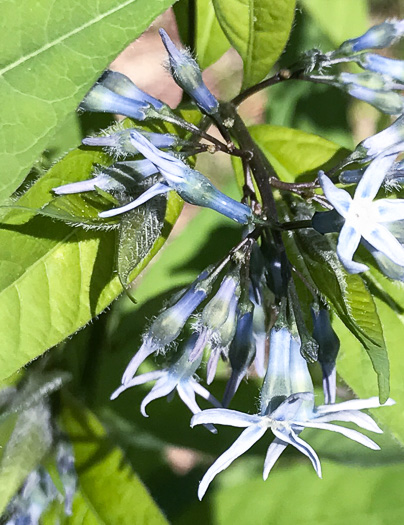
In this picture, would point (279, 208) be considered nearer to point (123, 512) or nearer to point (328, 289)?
point (328, 289)

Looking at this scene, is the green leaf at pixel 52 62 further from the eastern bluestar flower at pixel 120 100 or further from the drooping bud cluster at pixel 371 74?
the drooping bud cluster at pixel 371 74

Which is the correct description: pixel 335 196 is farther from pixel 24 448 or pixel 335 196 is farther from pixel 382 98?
pixel 24 448

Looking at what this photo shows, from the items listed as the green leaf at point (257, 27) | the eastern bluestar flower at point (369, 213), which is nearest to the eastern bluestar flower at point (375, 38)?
the green leaf at point (257, 27)

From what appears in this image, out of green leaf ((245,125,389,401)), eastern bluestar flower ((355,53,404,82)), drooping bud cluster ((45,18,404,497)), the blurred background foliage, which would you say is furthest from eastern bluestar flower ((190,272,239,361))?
the blurred background foliage

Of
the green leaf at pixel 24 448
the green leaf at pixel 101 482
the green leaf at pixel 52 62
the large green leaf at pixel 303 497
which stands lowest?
the large green leaf at pixel 303 497

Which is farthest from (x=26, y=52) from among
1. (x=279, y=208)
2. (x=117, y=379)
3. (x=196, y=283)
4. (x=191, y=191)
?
(x=117, y=379)

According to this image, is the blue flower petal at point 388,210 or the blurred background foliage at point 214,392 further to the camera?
the blurred background foliage at point 214,392
